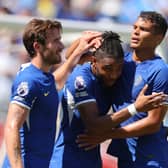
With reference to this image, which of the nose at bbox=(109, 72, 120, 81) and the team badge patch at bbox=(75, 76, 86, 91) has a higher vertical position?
the nose at bbox=(109, 72, 120, 81)

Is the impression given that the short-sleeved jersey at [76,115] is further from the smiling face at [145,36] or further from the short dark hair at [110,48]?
the smiling face at [145,36]

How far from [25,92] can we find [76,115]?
1.23ft

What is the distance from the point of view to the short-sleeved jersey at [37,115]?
3.61m

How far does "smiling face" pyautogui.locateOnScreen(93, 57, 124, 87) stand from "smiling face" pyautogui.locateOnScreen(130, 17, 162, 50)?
0.53 ft

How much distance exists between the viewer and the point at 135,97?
3.78m

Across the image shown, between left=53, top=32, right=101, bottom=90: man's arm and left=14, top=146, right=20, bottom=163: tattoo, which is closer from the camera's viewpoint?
left=14, top=146, right=20, bottom=163: tattoo

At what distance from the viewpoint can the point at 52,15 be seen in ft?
23.8

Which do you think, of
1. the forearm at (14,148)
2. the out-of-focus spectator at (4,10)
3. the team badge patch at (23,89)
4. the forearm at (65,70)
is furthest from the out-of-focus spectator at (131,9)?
the forearm at (14,148)

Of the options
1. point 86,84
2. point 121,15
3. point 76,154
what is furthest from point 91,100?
point 121,15

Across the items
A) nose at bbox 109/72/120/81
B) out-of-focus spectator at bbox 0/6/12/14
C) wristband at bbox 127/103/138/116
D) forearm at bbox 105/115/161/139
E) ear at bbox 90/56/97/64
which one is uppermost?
ear at bbox 90/56/97/64

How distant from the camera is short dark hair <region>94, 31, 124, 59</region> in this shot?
12.1ft

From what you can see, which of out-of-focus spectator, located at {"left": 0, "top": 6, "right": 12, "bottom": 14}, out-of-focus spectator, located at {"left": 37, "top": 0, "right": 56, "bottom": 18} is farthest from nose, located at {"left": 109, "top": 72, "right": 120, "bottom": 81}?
out-of-focus spectator, located at {"left": 37, "top": 0, "right": 56, "bottom": 18}

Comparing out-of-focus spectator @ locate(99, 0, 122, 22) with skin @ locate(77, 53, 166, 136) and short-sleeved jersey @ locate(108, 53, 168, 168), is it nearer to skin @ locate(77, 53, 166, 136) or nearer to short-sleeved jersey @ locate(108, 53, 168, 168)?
short-sleeved jersey @ locate(108, 53, 168, 168)

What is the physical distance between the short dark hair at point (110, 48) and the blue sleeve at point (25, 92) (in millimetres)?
393
